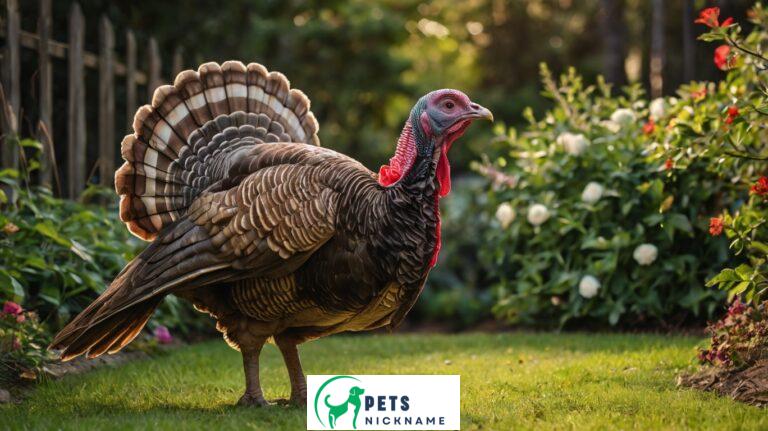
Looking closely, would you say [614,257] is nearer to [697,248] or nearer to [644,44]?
[697,248]

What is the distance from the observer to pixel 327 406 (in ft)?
13.3

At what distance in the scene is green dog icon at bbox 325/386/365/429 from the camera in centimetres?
405

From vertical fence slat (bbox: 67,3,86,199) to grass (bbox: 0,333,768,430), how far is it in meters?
1.73

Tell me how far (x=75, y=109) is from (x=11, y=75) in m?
1.08

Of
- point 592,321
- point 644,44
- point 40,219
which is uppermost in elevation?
point 644,44

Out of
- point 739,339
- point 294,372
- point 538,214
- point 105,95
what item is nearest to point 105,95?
point 105,95

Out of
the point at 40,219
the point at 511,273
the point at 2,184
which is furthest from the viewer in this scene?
the point at 511,273

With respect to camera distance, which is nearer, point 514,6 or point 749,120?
point 749,120

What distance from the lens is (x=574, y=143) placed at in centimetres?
790

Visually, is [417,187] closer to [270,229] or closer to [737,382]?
[270,229]

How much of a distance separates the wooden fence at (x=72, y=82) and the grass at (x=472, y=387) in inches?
70.7

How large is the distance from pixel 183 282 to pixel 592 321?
184 inches

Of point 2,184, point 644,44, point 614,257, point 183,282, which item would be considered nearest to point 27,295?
point 2,184

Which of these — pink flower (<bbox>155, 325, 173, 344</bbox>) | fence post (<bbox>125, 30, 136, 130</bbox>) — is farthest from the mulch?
fence post (<bbox>125, 30, 136, 130</bbox>)
